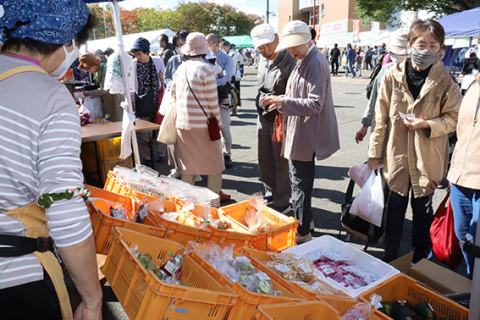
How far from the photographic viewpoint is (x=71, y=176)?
3.98 feet

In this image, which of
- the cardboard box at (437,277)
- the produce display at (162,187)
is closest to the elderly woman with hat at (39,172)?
the produce display at (162,187)

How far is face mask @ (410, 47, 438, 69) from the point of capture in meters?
2.62

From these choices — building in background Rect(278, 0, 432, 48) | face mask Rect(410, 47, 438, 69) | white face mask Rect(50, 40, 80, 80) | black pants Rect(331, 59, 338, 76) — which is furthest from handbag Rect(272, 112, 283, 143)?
building in background Rect(278, 0, 432, 48)

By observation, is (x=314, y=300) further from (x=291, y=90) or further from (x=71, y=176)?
(x=291, y=90)

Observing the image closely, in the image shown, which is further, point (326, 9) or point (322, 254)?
point (326, 9)

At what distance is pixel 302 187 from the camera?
353 cm

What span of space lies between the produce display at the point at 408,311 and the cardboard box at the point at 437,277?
0.45 m

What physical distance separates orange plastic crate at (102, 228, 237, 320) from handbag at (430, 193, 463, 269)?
73.7 inches

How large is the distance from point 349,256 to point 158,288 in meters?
1.64

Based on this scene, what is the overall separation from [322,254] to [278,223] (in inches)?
18.4

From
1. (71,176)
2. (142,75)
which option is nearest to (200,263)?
(71,176)

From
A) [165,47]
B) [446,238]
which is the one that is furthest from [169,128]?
[165,47]

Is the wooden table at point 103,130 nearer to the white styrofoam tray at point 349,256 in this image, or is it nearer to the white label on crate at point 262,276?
the white styrofoam tray at point 349,256

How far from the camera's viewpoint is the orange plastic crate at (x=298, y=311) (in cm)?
169
